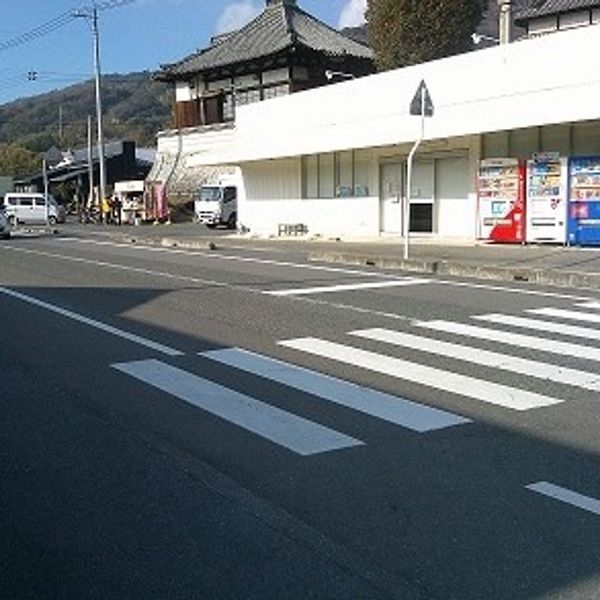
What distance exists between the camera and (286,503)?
14.7ft

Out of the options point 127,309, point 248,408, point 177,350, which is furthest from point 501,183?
point 248,408

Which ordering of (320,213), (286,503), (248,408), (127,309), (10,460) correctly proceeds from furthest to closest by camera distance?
(320,213)
(127,309)
(248,408)
(10,460)
(286,503)

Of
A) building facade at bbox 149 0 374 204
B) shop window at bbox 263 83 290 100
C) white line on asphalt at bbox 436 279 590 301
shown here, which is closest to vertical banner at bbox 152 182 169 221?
building facade at bbox 149 0 374 204

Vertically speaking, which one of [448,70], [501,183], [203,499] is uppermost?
[448,70]

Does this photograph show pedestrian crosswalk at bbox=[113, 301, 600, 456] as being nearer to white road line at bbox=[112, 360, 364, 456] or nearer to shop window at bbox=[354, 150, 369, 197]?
white road line at bbox=[112, 360, 364, 456]

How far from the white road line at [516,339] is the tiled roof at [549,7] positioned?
935 inches

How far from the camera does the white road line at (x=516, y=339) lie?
836cm

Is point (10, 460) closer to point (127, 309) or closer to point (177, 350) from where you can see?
point (177, 350)

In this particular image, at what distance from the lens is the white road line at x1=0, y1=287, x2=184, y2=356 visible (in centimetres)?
883

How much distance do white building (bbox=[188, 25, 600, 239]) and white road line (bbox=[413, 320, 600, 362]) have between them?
31.1 ft

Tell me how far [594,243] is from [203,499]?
51.7 ft

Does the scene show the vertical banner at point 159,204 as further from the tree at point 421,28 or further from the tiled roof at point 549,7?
the tiled roof at point 549,7

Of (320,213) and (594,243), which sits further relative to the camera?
(320,213)

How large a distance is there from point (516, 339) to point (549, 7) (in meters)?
25.9
